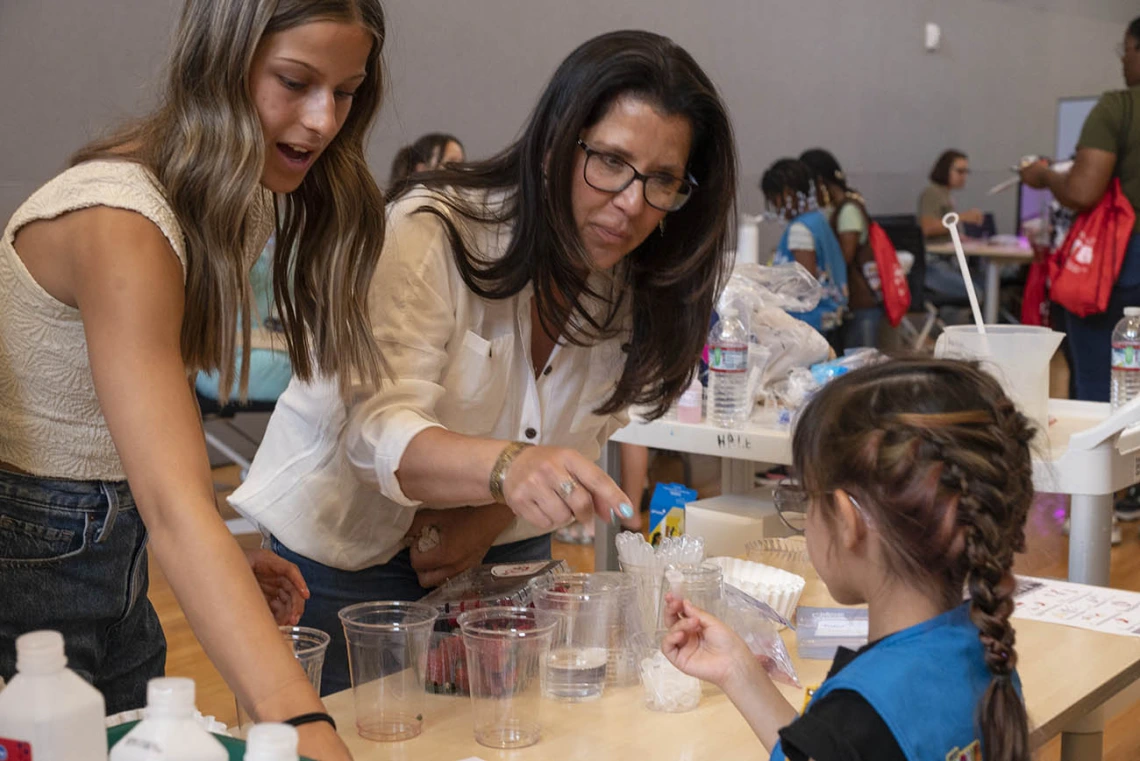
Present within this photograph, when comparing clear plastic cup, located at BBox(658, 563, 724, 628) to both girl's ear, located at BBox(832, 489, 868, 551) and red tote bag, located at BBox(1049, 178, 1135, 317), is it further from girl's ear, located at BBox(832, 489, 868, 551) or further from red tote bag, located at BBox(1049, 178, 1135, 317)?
red tote bag, located at BBox(1049, 178, 1135, 317)

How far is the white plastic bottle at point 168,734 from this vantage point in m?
0.75

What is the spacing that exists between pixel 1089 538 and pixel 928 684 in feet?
5.35

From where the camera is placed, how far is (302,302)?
1562 mm

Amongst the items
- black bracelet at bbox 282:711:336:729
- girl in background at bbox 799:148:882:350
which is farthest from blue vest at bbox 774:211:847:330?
black bracelet at bbox 282:711:336:729

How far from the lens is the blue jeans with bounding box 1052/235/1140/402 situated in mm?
4625

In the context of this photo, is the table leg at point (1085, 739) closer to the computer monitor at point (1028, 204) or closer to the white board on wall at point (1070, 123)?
the computer monitor at point (1028, 204)

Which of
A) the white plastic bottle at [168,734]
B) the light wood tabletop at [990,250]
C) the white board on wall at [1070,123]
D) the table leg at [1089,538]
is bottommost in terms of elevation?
the table leg at [1089,538]

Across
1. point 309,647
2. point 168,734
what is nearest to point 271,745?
point 168,734

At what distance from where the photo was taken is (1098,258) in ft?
15.1

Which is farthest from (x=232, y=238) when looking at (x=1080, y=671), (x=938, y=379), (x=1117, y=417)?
(x=1117, y=417)

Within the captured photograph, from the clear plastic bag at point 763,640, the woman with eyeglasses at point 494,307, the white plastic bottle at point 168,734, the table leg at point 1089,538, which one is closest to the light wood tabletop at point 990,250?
the table leg at point 1089,538

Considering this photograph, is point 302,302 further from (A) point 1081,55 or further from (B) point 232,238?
(A) point 1081,55

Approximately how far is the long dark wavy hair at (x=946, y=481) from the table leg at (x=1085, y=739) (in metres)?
0.77

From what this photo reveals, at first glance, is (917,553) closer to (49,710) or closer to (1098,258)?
(49,710)
